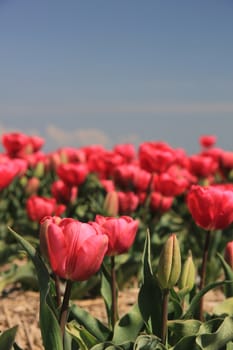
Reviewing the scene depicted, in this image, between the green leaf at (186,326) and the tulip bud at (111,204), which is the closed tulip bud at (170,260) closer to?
the green leaf at (186,326)

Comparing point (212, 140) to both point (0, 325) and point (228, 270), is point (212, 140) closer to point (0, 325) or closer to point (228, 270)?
point (0, 325)

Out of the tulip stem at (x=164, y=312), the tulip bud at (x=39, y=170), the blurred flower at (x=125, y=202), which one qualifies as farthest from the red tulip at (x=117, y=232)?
the tulip bud at (x=39, y=170)

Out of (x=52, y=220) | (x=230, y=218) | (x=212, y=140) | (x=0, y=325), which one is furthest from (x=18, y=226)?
(x=212, y=140)

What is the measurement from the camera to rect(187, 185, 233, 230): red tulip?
2088mm

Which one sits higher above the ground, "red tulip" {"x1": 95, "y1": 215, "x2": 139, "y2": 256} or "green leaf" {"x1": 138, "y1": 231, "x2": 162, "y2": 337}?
"red tulip" {"x1": 95, "y1": 215, "x2": 139, "y2": 256}

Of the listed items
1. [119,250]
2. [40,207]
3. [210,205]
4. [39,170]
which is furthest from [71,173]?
[119,250]

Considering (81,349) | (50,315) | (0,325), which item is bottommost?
(0,325)

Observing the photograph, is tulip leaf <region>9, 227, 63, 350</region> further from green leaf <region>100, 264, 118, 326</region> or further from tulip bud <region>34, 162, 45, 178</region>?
tulip bud <region>34, 162, 45, 178</region>

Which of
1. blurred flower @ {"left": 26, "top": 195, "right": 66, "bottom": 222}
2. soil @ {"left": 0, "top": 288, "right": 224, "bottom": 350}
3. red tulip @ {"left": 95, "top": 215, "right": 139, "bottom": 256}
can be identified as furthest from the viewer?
blurred flower @ {"left": 26, "top": 195, "right": 66, "bottom": 222}

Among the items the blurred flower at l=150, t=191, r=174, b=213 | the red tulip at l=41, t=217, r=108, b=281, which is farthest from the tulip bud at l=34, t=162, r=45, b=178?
the red tulip at l=41, t=217, r=108, b=281

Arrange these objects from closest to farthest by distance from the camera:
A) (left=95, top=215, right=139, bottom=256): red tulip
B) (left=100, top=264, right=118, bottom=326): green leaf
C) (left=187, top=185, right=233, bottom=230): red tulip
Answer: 1. (left=95, top=215, right=139, bottom=256): red tulip
2. (left=187, top=185, right=233, bottom=230): red tulip
3. (left=100, top=264, right=118, bottom=326): green leaf

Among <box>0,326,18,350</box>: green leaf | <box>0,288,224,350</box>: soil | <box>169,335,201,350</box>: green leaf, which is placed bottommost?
<box>0,288,224,350</box>: soil

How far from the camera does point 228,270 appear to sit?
2.02 meters

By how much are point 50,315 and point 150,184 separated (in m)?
2.32
